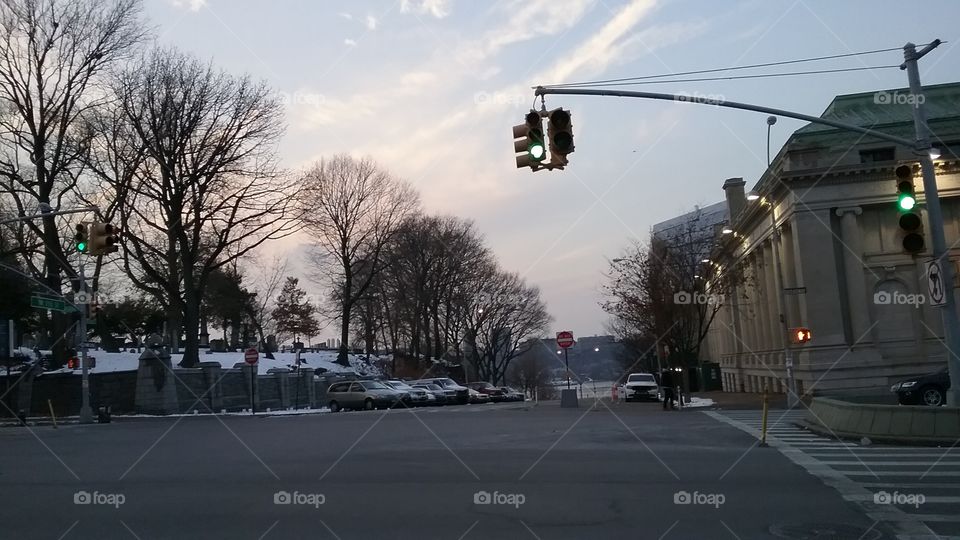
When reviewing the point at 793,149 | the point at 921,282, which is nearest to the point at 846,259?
the point at 921,282

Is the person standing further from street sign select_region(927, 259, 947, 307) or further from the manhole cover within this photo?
the manhole cover

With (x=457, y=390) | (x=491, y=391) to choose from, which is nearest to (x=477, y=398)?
(x=491, y=391)

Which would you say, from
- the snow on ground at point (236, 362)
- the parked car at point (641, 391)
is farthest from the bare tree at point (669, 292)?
the snow on ground at point (236, 362)

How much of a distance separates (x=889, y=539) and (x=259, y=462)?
39.0 feet

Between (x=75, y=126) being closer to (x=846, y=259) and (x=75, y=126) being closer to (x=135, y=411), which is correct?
(x=135, y=411)

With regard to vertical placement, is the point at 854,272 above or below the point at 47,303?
above

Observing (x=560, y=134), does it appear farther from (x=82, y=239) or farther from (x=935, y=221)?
(x=82, y=239)

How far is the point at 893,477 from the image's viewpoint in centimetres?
1305

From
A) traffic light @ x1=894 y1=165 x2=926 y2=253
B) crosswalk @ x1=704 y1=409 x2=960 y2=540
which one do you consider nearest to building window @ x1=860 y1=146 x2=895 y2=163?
crosswalk @ x1=704 y1=409 x2=960 y2=540

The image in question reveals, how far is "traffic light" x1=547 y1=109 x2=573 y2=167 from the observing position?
1467 centimetres

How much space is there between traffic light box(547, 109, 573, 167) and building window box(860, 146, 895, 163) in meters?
33.3

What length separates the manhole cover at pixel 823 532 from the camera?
8.97 metres

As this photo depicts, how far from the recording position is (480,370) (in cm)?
8212

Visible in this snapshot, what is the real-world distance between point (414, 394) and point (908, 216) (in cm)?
3870
